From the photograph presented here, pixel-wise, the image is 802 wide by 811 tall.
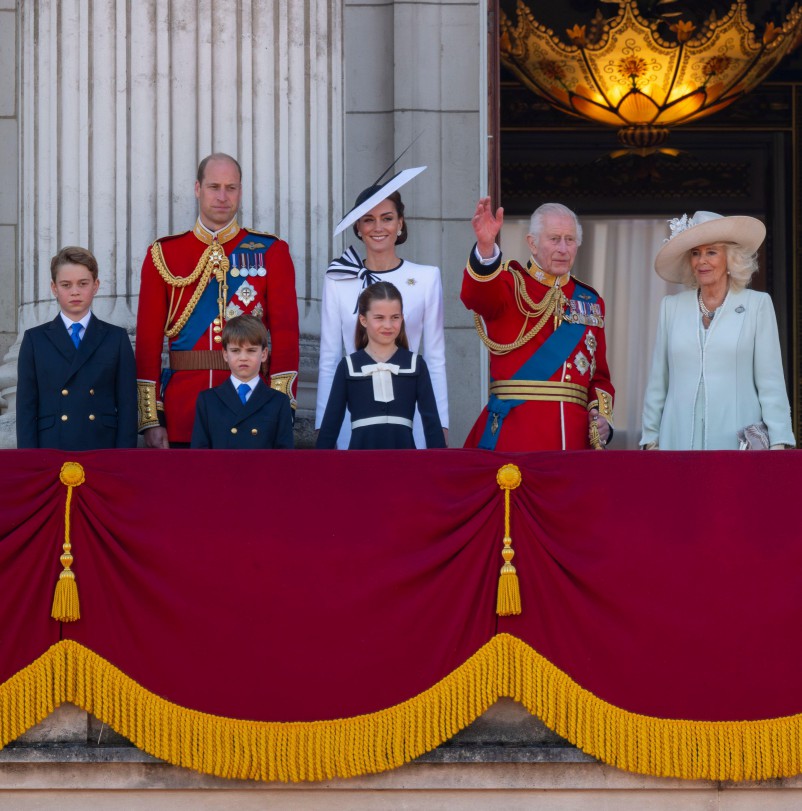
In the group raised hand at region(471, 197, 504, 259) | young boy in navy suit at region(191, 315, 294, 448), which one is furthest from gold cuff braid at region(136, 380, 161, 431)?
raised hand at region(471, 197, 504, 259)

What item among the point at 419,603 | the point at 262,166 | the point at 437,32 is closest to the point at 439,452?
the point at 419,603

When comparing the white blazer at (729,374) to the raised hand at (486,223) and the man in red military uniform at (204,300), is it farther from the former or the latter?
the man in red military uniform at (204,300)

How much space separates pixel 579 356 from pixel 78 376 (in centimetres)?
173

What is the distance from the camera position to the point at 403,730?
507cm

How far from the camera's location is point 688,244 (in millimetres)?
6172

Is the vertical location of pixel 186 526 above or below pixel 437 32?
below

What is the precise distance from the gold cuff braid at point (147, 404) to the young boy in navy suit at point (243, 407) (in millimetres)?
339

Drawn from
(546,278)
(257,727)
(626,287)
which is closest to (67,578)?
(257,727)

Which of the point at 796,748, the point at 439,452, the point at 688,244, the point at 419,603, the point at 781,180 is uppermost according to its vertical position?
the point at 781,180

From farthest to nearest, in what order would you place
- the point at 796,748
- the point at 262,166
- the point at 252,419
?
the point at 262,166 < the point at 252,419 < the point at 796,748

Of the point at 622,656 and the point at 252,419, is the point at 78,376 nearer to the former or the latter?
the point at 252,419

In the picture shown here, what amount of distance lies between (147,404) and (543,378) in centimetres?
138

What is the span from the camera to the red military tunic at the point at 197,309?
6.23m

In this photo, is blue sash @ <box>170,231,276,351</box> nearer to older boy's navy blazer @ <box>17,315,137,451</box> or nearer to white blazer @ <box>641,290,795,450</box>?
older boy's navy blazer @ <box>17,315,137,451</box>
